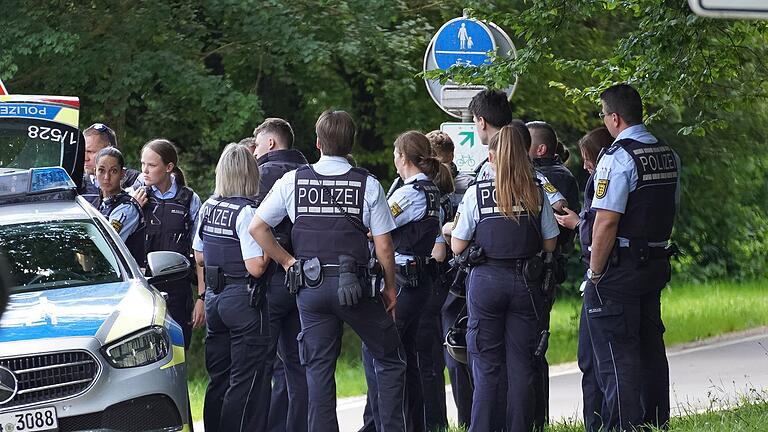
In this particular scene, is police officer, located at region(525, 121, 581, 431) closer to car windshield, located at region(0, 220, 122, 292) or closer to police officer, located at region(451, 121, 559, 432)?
police officer, located at region(451, 121, 559, 432)

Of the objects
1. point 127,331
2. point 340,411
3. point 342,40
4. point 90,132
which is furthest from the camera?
point 342,40

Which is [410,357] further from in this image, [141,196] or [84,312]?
[84,312]

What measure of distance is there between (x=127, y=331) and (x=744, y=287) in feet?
57.7

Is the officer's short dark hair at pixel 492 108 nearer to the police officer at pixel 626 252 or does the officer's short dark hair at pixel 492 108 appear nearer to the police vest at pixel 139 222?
the police officer at pixel 626 252

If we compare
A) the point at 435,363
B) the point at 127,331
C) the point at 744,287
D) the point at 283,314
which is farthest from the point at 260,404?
the point at 744,287

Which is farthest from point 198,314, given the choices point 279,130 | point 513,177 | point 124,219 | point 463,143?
point 513,177

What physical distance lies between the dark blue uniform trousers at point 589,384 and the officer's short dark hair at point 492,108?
1.34 meters

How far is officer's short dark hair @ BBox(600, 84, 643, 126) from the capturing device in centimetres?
792

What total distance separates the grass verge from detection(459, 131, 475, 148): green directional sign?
10.6 feet

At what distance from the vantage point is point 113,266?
788cm

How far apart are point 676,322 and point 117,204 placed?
32.5ft

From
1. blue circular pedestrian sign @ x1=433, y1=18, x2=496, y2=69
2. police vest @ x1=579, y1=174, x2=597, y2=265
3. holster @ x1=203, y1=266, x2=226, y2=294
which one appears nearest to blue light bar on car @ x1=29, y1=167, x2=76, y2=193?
holster @ x1=203, y1=266, x2=226, y2=294

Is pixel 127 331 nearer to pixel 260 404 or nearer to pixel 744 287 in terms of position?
pixel 260 404

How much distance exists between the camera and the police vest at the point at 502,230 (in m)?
7.58
